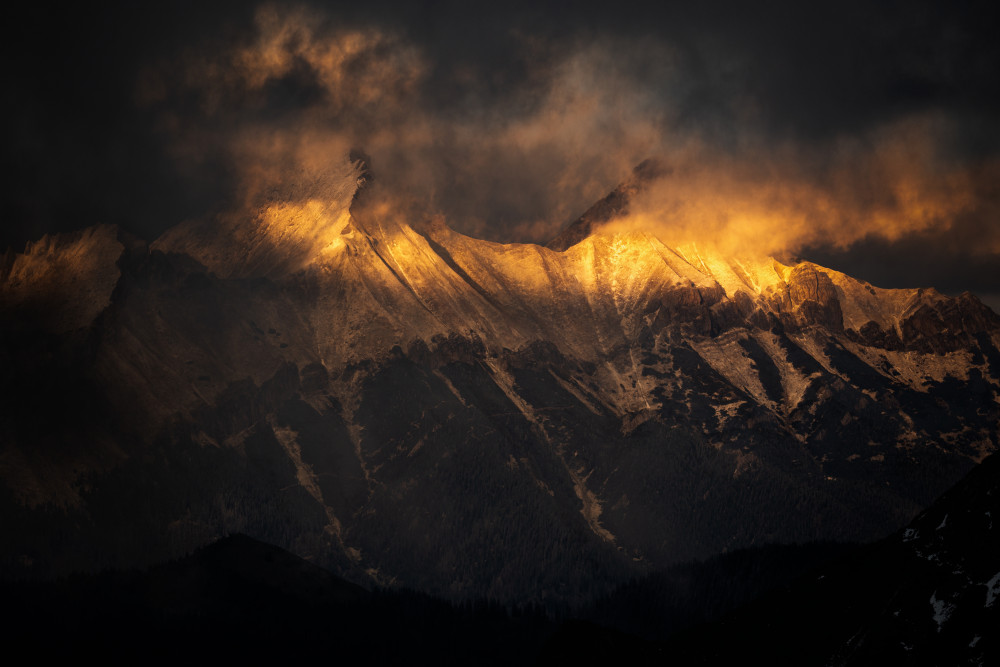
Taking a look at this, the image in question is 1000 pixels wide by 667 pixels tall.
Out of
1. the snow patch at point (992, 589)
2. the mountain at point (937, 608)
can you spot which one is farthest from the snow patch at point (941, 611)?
the snow patch at point (992, 589)

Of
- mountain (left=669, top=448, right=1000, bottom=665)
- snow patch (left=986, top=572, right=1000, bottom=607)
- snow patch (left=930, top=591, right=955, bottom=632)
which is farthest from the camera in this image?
snow patch (left=930, top=591, right=955, bottom=632)

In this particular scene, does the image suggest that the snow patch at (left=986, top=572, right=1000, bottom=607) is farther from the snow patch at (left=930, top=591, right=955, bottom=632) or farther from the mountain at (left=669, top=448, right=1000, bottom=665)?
the snow patch at (left=930, top=591, right=955, bottom=632)

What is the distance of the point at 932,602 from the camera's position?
175m

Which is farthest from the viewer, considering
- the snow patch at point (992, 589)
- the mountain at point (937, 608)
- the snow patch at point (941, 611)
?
the snow patch at point (941, 611)

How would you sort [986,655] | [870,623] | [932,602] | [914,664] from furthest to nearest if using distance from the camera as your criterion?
[870,623], [932,602], [914,664], [986,655]

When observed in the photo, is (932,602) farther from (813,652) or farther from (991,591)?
(813,652)

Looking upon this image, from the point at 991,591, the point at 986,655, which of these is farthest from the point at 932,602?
the point at 986,655

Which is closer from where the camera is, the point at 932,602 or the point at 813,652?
the point at 932,602

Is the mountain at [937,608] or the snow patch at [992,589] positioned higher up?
the mountain at [937,608]

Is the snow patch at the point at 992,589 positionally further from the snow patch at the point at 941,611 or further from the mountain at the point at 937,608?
the snow patch at the point at 941,611

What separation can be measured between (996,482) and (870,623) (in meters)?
40.2

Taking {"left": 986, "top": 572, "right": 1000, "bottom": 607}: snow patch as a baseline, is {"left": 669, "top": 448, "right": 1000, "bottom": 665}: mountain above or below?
above

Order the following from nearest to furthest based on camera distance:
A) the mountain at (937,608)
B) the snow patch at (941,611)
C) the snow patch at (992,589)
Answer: the mountain at (937,608) → the snow patch at (992,589) → the snow patch at (941,611)

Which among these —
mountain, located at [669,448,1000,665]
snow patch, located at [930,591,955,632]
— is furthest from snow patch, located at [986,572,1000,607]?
snow patch, located at [930,591,955,632]
